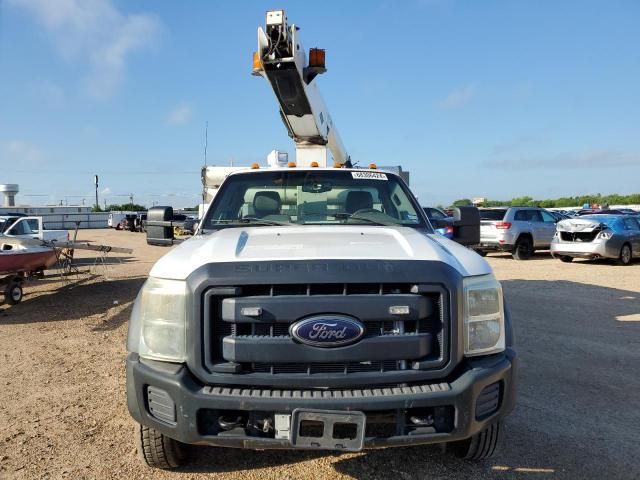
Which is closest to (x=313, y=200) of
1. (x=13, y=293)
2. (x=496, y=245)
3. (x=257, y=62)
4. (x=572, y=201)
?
(x=257, y=62)

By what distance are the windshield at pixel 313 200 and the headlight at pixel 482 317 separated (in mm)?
1332

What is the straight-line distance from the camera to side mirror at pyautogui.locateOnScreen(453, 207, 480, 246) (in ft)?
13.7

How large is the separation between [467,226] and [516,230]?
12902 mm

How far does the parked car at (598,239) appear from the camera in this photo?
14.1 metres

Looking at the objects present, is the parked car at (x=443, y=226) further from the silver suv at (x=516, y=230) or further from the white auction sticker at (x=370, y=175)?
the silver suv at (x=516, y=230)

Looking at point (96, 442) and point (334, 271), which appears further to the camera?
point (96, 442)

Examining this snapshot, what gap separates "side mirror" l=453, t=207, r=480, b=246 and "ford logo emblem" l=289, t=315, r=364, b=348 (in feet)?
6.61

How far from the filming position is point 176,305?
257 centimetres

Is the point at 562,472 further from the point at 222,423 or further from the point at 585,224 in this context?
the point at 585,224

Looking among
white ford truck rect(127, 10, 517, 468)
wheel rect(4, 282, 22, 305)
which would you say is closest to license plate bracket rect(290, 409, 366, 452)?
white ford truck rect(127, 10, 517, 468)

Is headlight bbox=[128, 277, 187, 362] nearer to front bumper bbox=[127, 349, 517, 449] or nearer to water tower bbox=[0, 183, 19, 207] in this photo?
front bumper bbox=[127, 349, 517, 449]

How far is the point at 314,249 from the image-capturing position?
9.18 ft

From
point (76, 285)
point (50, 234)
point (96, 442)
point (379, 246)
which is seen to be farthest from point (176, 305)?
point (50, 234)

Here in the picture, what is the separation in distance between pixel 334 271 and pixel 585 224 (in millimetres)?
14125
